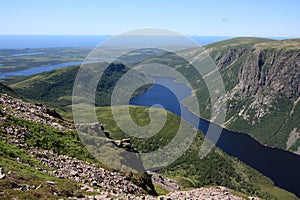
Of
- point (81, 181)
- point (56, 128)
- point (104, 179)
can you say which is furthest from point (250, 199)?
point (56, 128)

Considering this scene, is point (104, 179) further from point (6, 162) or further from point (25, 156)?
point (6, 162)

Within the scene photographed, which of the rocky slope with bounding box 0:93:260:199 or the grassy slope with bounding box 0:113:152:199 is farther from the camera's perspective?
the rocky slope with bounding box 0:93:260:199

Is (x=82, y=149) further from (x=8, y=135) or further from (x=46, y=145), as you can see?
(x=8, y=135)

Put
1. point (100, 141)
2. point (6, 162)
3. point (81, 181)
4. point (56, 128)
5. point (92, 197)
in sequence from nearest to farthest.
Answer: point (92, 197)
point (6, 162)
point (81, 181)
point (56, 128)
point (100, 141)

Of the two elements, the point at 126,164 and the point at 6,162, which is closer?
the point at 6,162

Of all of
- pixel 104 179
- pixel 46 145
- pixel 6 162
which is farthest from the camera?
pixel 46 145

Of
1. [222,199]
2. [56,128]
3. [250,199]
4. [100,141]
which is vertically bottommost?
[250,199]

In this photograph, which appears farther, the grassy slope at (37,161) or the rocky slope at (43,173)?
the rocky slope at (43,173)

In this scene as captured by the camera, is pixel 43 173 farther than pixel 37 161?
No

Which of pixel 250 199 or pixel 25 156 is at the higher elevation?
pixel 25 156

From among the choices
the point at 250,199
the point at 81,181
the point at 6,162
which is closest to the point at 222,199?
the point at 250,199
